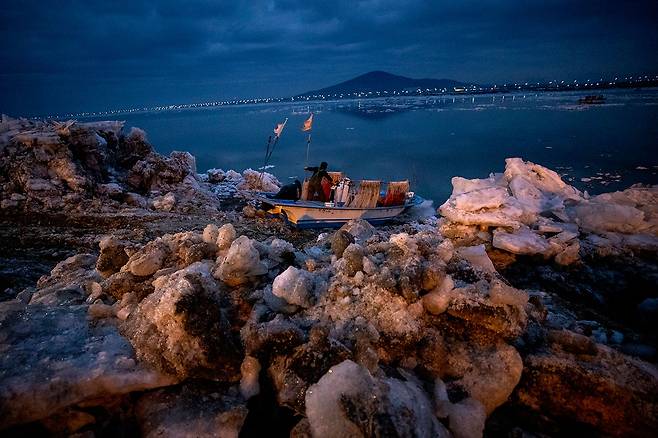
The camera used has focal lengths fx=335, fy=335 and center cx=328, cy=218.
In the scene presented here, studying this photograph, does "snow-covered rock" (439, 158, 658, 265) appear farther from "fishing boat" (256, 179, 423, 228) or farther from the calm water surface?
the calm water surface

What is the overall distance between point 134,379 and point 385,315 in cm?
206

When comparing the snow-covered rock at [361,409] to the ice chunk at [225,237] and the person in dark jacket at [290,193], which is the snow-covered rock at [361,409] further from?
the person in dark jacket at [290,193]

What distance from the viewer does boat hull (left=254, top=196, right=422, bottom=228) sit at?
38.3 feet

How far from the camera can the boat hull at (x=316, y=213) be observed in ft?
38.3

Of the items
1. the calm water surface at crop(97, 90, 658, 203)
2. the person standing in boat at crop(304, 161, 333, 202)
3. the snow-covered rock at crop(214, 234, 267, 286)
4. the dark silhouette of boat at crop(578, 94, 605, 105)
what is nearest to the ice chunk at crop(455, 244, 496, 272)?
the snow-covered rock at crop(214, 234, 267, 286)

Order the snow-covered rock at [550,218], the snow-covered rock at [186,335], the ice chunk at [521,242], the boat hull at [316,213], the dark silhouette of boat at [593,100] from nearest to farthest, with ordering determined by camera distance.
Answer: the snow-covered rock at [186,335]
the ice chunk at [521,242]
the snow-covered rock at [550,218]
the boat hull at [316,213]
the dark silhouette of boat at [593,100]

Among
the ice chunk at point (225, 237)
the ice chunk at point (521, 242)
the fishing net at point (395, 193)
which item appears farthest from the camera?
the fishing net at point (395, 193)

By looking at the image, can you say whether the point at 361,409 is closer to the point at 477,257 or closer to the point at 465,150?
the point at 477,257

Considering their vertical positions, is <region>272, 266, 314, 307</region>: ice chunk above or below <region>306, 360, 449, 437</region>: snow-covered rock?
above

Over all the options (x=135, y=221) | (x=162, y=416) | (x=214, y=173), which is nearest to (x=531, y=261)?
(x=162, y=416)

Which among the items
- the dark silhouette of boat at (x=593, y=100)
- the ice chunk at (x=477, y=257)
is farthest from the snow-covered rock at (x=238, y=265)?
the dark silhouette of boat at (x=593, y=100)

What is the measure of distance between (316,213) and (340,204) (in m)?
1.06

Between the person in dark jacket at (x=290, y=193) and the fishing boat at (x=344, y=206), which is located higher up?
the person in dark jacket at (x=290, y=193)

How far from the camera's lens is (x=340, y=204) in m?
12.3
